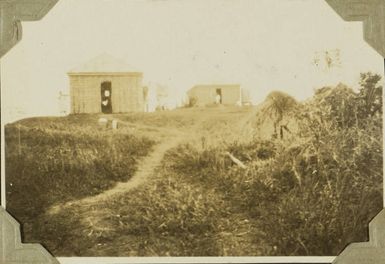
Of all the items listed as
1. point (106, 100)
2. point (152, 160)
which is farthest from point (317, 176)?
point (106, 100)

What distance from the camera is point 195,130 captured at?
2.64 metres

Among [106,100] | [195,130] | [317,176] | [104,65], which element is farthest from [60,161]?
[317,176]

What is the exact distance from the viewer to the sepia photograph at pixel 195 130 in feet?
8.45

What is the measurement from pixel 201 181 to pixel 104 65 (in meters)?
0.87

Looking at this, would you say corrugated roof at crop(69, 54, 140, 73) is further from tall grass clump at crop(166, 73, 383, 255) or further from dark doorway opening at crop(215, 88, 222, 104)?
tall grass clump at crop(166, 73, 383, 255)

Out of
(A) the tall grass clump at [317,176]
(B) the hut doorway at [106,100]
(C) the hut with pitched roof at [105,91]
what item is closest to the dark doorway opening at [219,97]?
(A) the tall grass clump at [317,176]

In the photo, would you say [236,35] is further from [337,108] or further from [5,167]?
[5,167]

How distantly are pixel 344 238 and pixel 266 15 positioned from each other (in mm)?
1330

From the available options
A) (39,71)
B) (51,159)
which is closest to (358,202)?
(51,159)

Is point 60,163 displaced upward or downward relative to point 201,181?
upward

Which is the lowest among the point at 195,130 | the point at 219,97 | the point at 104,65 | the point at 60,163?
the point at 60,163

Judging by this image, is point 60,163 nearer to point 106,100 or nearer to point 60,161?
point 60,161

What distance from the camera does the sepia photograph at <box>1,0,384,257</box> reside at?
8.45 feet

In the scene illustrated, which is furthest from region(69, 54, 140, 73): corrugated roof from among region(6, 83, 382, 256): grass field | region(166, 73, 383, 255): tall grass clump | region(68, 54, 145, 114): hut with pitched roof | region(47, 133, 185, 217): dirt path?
region(166, 73, 383, 255): tall grass clump
